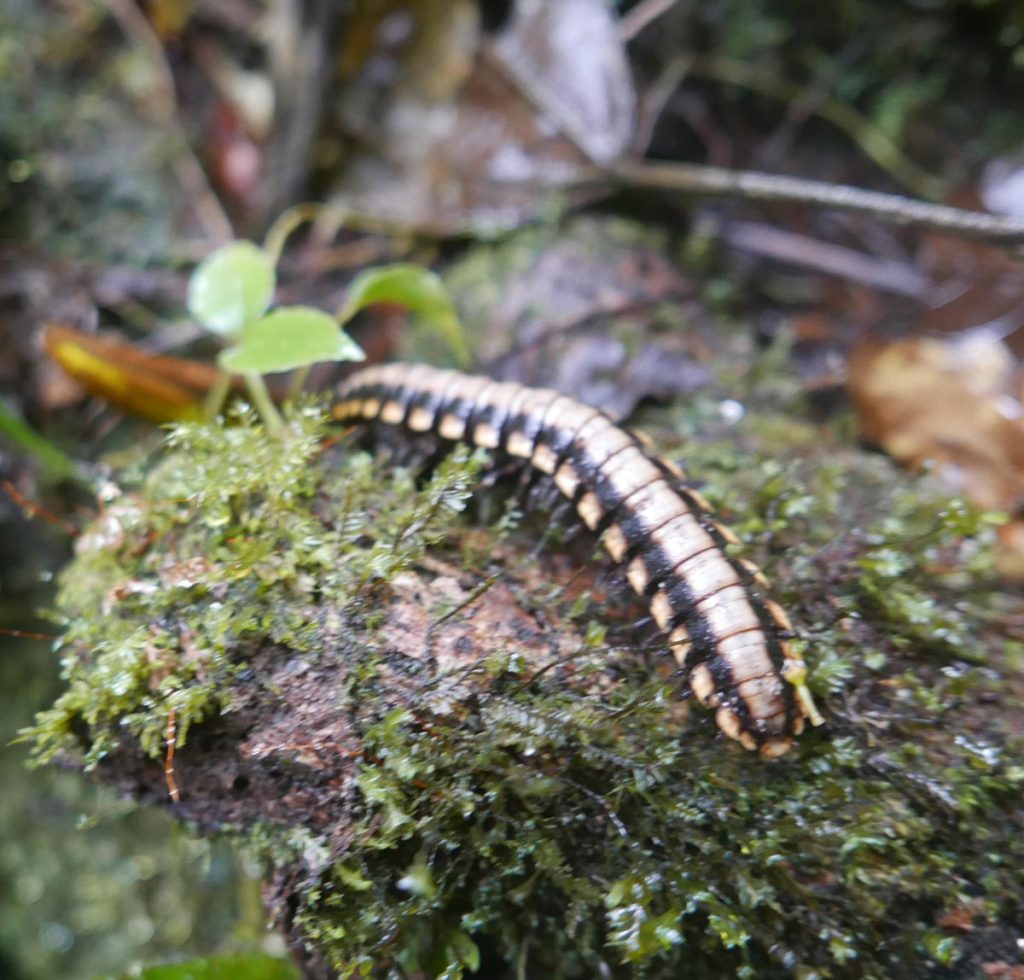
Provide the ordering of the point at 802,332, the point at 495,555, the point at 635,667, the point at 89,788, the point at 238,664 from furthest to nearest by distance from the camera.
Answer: the point at 802,332
the point at 89,788
the point at 495,555
the point at 635,667
the point at 238,664

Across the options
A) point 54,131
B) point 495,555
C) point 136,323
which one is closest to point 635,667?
point 495,555

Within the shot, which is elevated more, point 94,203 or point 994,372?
point 94,203

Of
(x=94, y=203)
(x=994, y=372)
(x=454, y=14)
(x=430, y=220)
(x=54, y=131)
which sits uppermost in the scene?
(x=454, y=14)

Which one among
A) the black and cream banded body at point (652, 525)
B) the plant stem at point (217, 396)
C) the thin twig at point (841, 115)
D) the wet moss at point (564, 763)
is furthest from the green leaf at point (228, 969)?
the thin twig at point (841, 115)

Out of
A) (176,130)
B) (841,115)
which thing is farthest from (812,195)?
(176,130)

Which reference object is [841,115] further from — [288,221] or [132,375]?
[132,375]

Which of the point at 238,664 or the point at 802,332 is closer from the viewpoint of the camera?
the point at 238,664

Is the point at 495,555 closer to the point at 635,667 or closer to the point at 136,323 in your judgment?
the point at 635,667
